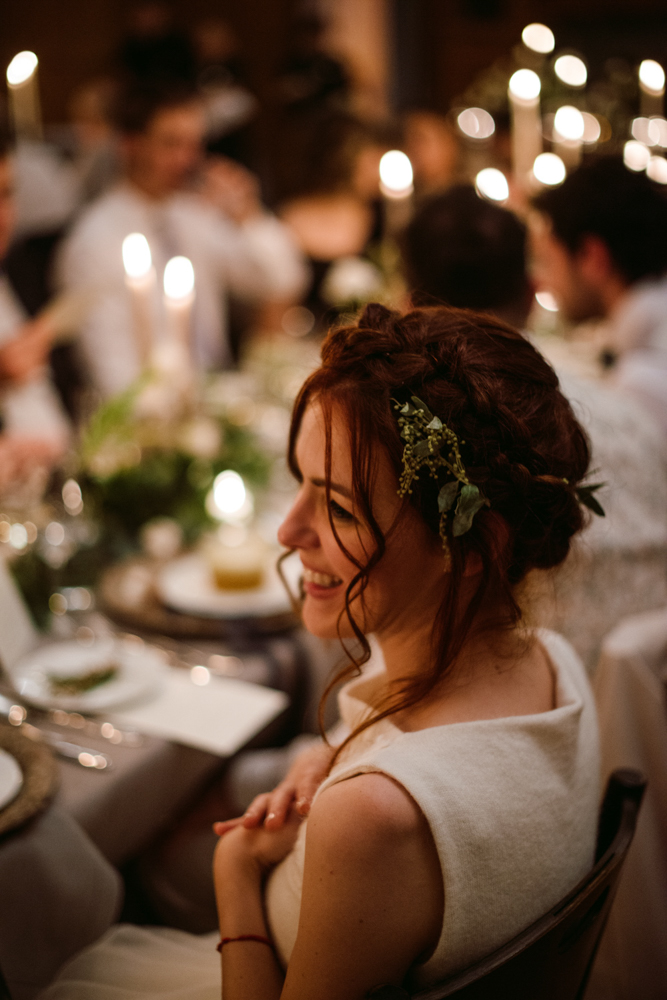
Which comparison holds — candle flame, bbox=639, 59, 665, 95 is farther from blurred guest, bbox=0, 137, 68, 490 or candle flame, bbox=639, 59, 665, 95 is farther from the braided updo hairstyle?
the braided updo hairstyle

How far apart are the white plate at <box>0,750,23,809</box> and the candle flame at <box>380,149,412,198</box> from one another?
2255 millimetres

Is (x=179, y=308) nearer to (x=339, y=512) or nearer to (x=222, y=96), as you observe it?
(x=339, y=512)

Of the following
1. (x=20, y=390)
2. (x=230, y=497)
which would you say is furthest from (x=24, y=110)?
(x=230, y=497)

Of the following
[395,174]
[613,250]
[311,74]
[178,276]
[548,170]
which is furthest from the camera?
[311,74]

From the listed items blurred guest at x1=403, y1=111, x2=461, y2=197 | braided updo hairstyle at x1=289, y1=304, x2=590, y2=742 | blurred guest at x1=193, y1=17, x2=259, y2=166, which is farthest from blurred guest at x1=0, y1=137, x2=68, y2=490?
blurred guest at x1=403, y1=111, x2=461, y2=197

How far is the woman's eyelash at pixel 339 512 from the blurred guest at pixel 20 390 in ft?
3.62

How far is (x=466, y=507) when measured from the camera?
0.82 meters

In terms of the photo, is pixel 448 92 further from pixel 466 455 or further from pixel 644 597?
pixel 466 455

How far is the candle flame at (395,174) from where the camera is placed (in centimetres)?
278

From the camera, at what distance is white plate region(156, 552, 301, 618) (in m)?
1.62

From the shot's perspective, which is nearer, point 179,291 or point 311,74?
point 179,291

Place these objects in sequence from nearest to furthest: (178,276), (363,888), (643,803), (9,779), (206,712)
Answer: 1. (363,888)
2. (9,779)
3. (206,712)
4. (643,803)
5. (178,276)

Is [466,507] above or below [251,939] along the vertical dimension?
above

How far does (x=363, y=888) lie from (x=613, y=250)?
6.50ft
